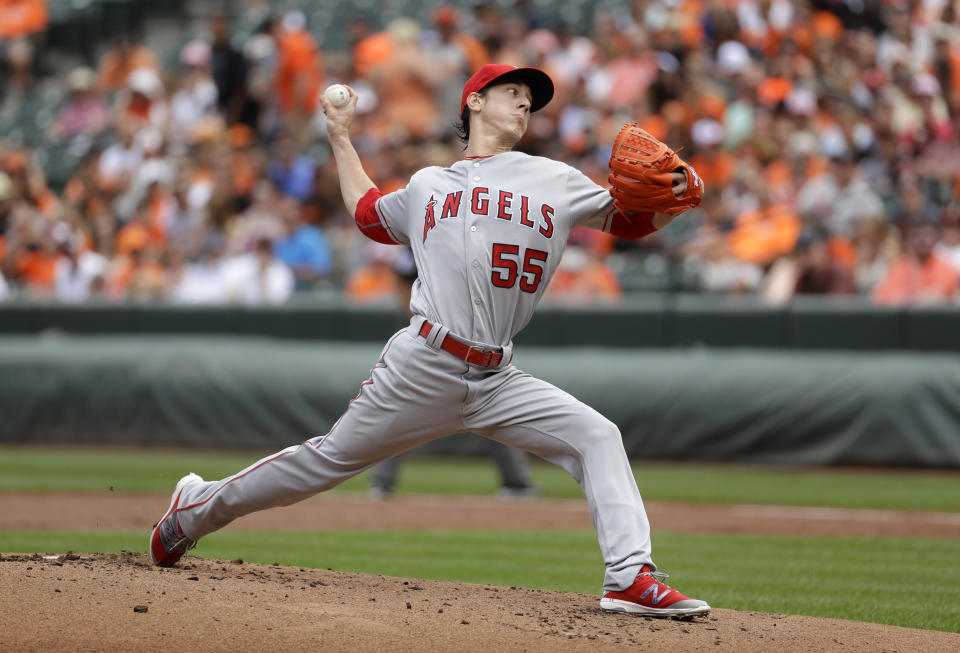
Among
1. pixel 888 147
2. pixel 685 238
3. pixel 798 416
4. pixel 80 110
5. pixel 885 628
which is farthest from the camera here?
pixel 80 110

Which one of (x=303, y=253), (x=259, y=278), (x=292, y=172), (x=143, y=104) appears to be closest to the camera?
(x=259, y=278)

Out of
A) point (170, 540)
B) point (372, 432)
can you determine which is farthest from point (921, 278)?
point (170, 540)

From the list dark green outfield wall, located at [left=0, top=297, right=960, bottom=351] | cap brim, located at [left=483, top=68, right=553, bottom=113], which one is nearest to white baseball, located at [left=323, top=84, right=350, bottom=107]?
cap brim, located at [left=483, top=68, right=553, bottom=113]

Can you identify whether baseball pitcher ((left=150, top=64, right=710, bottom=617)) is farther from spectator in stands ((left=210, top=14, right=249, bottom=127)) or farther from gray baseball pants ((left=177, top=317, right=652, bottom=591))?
spectator in stands ((left=210, top=14, right=249, bottom=127))

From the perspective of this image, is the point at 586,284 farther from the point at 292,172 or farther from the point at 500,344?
the point at 500,344

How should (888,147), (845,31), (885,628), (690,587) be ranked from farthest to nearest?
(845,31)
(888,147)
(690,587)
(885,628)

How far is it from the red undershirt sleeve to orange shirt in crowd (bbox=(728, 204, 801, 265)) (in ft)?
25.9

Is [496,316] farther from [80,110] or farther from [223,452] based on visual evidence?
[80,110]

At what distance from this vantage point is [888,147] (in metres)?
12.7

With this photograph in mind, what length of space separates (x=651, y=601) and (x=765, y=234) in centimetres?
852

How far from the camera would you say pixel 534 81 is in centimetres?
502

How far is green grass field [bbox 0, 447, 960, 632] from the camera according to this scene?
19.5ft

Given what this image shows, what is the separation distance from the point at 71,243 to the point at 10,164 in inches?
85.7

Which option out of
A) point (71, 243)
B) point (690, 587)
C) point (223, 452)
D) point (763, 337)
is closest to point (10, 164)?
point (71, 243)
